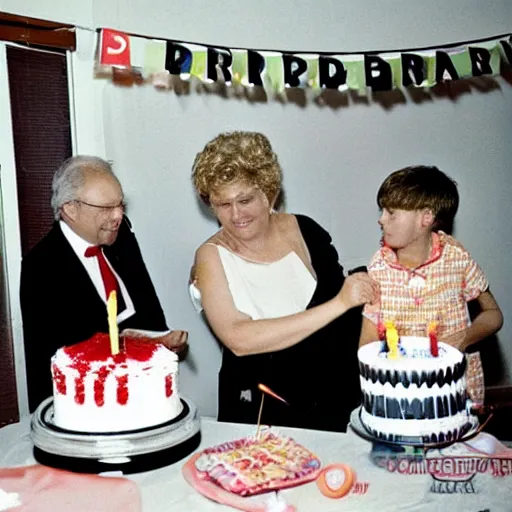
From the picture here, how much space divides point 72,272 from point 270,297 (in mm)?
578

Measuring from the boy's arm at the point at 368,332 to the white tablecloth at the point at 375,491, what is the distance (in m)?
0.58

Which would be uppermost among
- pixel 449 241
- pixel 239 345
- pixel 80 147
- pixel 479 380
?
pixel 80 147

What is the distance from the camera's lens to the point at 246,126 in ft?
8.04

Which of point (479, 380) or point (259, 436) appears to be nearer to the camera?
point (259, 436)

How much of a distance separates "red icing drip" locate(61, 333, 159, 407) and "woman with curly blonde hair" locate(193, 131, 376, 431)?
0.46 m

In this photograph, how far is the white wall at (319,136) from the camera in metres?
2.34

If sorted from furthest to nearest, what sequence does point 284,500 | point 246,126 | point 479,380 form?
point 246,126
point 479,380
point 284,500

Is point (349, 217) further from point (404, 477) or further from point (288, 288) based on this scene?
point (404, 477)

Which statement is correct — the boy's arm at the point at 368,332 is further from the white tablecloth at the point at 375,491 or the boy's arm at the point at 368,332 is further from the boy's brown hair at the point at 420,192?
the white tablecloth at the point at 375,491

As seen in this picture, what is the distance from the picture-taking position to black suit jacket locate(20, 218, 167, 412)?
209 cm

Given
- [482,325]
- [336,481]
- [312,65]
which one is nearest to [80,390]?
[336,481]

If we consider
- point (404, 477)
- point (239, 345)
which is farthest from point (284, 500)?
point (239, 345)

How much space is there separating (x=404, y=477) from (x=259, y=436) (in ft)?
1.06

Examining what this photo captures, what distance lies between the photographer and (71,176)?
7.10 ft
